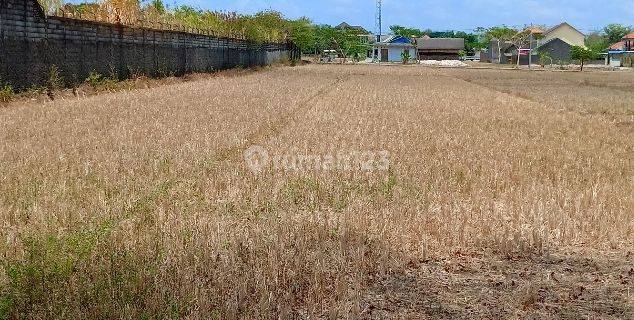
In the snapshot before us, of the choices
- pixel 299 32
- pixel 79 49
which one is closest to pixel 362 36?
pixel 299 32

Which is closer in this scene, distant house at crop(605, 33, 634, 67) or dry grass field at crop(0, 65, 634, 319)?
dry grass field at crop(0, 65, 634, 319)

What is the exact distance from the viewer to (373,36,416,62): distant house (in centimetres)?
8956

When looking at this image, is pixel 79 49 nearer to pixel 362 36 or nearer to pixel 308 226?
pixel 308 226

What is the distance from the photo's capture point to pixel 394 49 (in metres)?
89.9

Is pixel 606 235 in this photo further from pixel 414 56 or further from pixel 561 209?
pixel 414 56

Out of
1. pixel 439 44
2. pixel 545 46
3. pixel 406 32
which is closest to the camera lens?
pixel 545 46

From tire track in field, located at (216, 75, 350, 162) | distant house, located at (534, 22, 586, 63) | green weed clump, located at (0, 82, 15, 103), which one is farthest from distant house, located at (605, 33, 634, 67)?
green weed clump, located at (0, 82, 15, 103)

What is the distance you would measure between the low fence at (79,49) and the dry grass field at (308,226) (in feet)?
13.5

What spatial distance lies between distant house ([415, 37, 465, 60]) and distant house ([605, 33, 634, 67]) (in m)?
20.3

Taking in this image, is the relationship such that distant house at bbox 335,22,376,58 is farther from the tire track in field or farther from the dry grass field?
the dry grass field

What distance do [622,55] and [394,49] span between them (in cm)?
2943

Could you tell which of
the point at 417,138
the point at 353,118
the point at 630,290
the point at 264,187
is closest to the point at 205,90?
the point at 353,118

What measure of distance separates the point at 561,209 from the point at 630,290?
6.01ft

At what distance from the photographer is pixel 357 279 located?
3.90 metres
